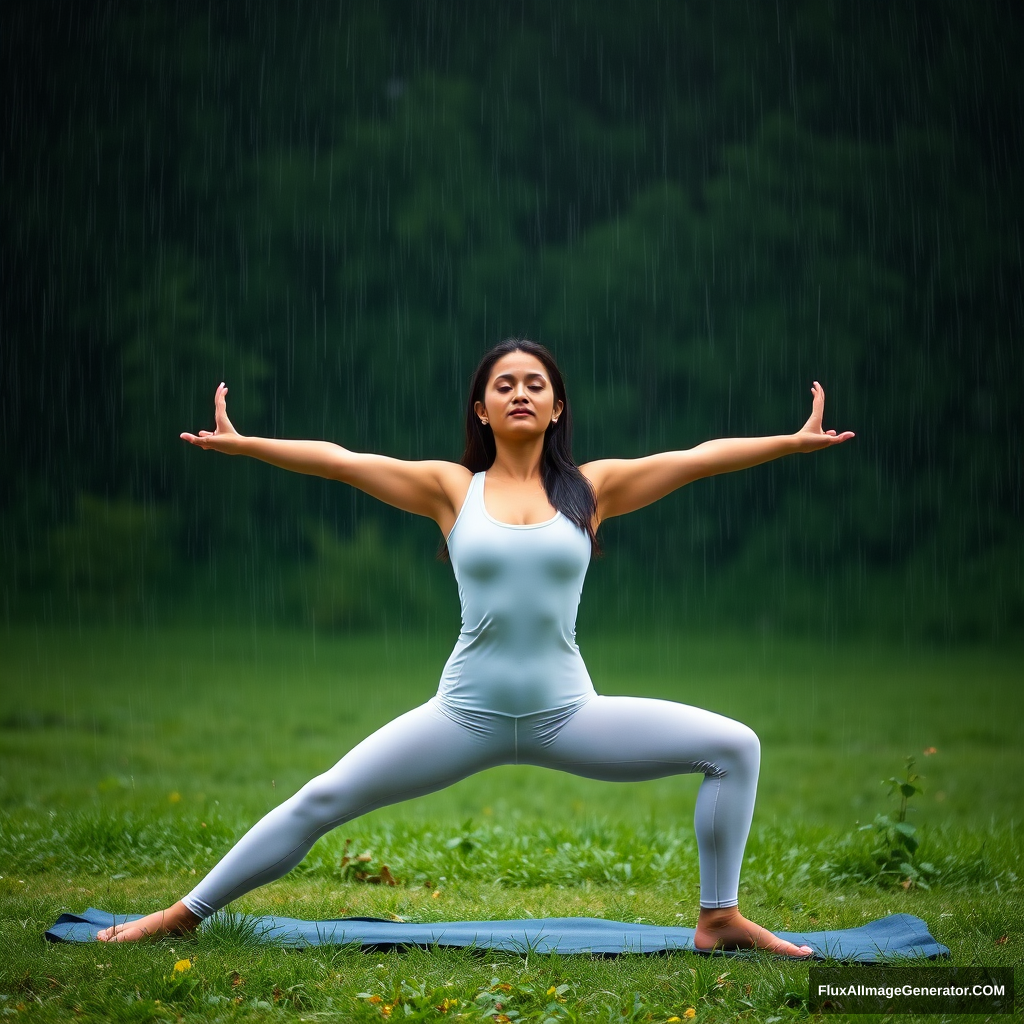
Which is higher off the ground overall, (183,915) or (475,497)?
(475,497)

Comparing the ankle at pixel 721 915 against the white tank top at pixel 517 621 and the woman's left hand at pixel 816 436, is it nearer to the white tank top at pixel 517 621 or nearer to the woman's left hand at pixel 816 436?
the white tank top at pixel 517 621

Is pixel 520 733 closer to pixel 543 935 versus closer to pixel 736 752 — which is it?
pixel 736 752

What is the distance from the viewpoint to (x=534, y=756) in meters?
3.66

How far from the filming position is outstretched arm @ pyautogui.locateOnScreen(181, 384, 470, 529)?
3812mm

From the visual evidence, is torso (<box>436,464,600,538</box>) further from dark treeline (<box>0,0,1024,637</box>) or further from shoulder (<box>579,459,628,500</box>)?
dark treeline (<box>0,0,1024,637</box>)

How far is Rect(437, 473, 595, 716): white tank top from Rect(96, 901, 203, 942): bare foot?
3.39 feet

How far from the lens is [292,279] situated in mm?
19578

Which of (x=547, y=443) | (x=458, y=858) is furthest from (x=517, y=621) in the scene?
(x=458, y=858)

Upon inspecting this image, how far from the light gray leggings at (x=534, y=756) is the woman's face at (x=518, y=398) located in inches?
34.9

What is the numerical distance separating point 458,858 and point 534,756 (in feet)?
5.62

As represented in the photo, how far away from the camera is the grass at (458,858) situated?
3.32m

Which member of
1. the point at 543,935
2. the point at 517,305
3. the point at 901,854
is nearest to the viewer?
the point at 543,935

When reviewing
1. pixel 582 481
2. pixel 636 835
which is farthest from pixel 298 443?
pixel 636 835

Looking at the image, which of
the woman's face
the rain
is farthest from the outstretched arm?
the rain
